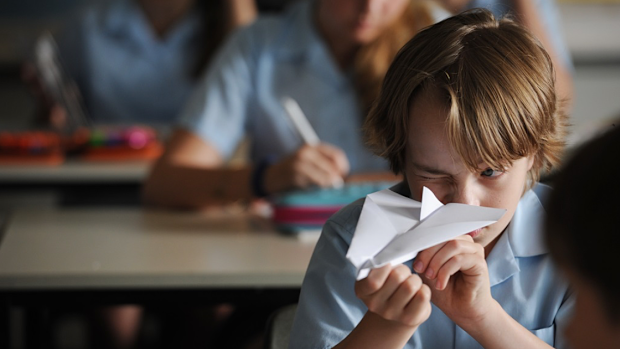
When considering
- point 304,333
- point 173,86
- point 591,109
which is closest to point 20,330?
point 304,333

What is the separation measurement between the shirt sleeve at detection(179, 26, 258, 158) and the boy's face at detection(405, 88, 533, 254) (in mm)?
1051

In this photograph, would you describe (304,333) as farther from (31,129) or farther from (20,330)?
(31,129)

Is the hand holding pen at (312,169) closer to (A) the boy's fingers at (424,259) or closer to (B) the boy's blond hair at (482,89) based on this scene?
(B) the boy's blond hair at (482,89)

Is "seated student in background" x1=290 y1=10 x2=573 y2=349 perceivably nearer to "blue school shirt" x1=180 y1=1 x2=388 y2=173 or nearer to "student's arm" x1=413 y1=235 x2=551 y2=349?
"student's arm" x1=413 y1=235 x2=551 y2=349

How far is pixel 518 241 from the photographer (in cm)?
Answer: 89

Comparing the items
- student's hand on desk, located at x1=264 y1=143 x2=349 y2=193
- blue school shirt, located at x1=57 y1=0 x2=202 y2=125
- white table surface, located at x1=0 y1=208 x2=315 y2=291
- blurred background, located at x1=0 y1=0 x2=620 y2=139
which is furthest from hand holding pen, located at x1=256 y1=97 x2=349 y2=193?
blurred background, located at x1=0 y1=0 x2=620 y2=139

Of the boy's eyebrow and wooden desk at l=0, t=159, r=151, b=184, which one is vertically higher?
the boy's eyebrow

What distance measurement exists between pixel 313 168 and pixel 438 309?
668 mm

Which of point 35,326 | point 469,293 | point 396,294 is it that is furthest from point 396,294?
point 35,326

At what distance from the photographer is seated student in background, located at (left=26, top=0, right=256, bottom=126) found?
111 inches

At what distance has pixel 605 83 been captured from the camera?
4.17m

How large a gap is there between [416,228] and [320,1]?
127cm

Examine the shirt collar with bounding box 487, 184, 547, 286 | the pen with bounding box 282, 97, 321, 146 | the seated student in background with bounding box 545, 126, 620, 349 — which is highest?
the seated student in background with bounding box 545, 126, 620, 349

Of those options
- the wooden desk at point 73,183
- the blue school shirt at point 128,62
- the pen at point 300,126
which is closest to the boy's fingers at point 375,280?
the pen at point 300,126
